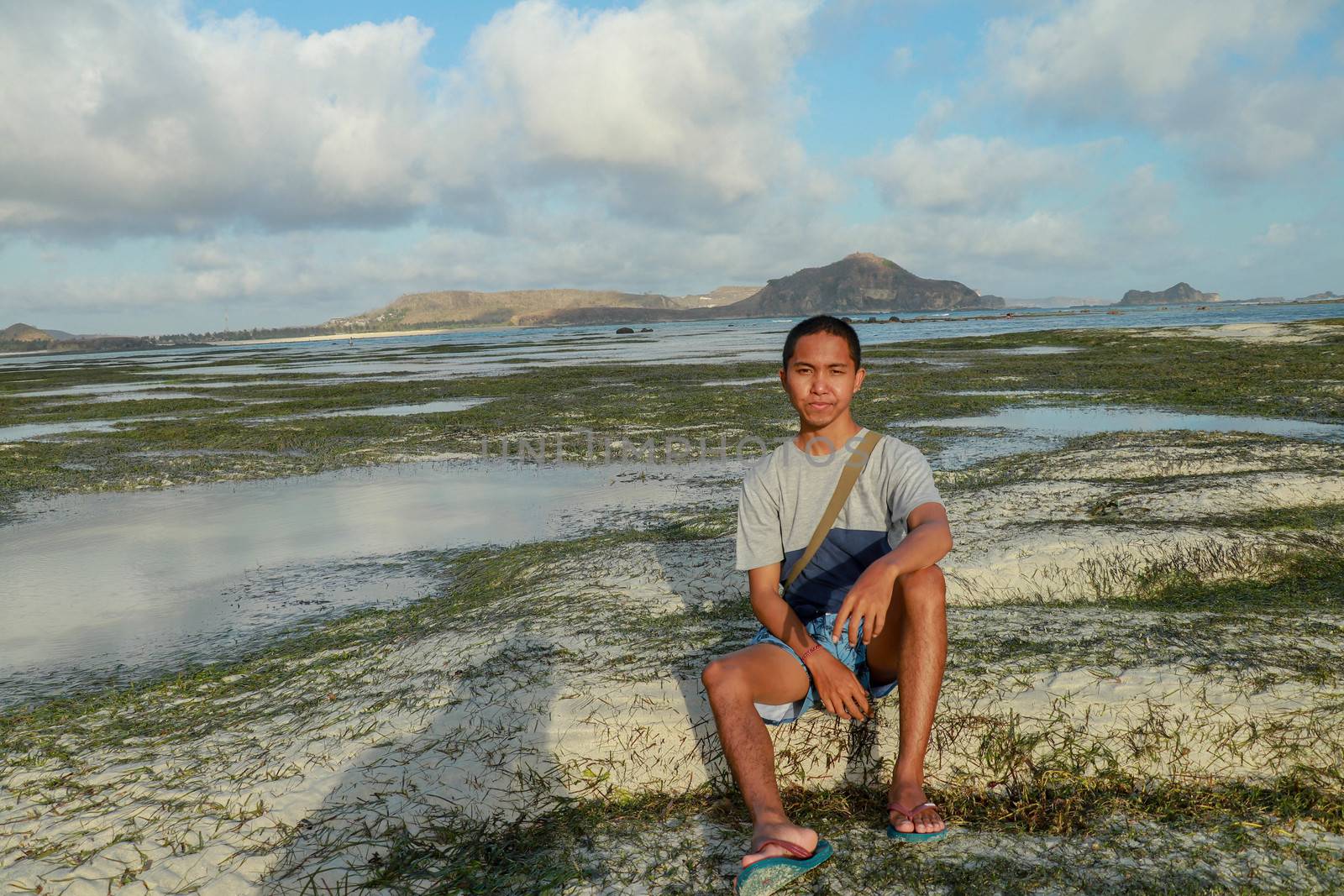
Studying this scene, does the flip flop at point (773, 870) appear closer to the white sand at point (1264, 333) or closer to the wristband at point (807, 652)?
the wristband at point (807, 652)

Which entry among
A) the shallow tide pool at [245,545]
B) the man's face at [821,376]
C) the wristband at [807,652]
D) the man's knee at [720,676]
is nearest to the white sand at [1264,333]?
the shallow tide pool at [245,545]

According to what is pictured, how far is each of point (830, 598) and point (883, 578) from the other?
0.57 metres

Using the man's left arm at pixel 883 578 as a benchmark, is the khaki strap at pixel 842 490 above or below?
above

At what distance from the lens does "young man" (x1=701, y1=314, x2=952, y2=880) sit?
355cm

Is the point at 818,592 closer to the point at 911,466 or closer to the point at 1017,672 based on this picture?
the point at 911,466

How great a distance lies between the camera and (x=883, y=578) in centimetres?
357

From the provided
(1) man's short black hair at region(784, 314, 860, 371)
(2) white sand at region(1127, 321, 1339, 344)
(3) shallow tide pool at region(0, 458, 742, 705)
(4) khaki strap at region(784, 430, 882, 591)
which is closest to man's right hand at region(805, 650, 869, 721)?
(4) khaki strap at region(784, 430, 882, 591)

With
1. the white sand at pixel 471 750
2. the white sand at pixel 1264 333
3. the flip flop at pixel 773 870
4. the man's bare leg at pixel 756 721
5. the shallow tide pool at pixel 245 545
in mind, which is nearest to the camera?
the flip flop at pixel 773 870

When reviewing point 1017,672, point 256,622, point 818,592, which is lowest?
point 256,622

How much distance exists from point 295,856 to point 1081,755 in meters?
3.87

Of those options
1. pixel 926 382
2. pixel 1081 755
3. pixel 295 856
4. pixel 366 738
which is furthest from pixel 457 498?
pixel 926 382

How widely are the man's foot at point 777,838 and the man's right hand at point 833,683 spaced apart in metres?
0.60

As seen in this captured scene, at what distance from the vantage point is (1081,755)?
411 cm

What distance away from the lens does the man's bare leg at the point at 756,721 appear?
3.30 m
